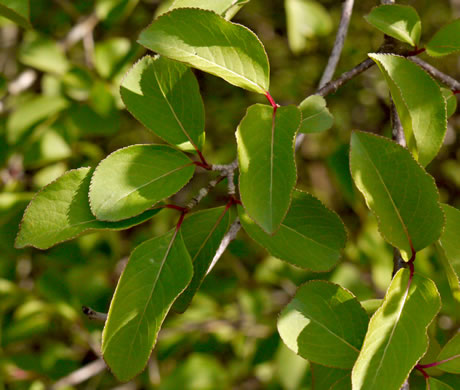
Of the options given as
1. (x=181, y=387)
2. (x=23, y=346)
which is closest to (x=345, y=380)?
(x=181, y=387)

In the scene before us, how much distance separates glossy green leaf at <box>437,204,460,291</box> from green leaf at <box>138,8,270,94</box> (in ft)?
0.86

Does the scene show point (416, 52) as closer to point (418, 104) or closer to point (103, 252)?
point (418, 104)

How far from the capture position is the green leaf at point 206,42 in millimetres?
551

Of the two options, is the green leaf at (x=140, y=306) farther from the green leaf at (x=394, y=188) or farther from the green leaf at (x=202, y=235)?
the green leaf at (x=394, y=188)

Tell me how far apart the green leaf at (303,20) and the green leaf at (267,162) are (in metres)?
0.99

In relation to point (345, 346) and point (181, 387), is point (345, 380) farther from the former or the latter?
point (181, 387)

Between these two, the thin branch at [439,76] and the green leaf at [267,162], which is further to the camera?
the thin branch at [439,76]

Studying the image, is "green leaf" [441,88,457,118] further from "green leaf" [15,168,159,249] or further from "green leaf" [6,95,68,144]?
"green leaf" [6,95,68,144]

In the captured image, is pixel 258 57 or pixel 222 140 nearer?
pixel 258 57

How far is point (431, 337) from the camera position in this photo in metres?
0.67

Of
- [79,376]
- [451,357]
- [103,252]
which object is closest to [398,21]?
[451,357]

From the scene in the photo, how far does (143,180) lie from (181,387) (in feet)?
2.77

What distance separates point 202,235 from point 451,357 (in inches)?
12.7

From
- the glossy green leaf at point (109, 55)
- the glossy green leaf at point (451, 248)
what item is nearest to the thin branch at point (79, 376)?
the glossy green leaf at point (109, 55)
